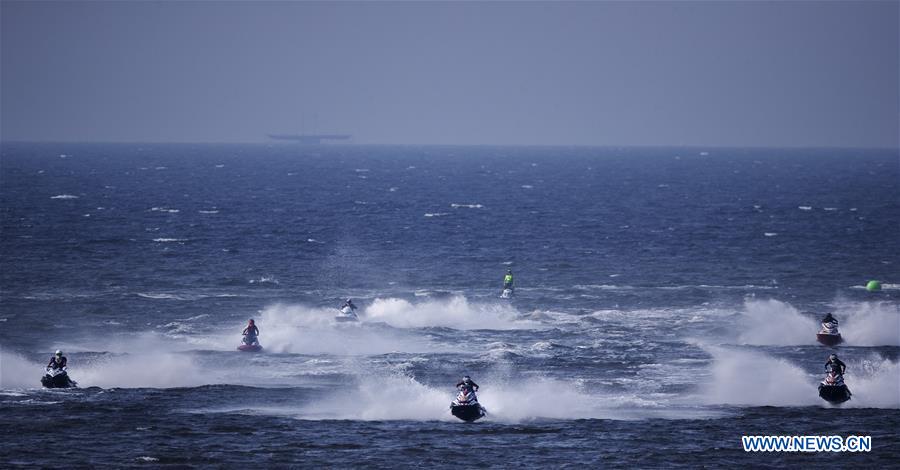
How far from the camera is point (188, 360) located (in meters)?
46.6

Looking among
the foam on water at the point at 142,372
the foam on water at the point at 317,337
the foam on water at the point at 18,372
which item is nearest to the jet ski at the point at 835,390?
the foam on water at the point at 317,337

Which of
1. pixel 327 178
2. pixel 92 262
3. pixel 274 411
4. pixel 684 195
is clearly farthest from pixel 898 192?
pixel 274 411

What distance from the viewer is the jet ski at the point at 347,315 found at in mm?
55750

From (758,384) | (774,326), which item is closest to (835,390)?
(758,384)

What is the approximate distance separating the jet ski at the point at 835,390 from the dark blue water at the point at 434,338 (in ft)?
1.28

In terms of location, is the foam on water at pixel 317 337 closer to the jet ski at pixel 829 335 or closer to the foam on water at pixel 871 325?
the jet ski at pixel 829 335

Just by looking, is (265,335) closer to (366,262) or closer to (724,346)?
(724,346)

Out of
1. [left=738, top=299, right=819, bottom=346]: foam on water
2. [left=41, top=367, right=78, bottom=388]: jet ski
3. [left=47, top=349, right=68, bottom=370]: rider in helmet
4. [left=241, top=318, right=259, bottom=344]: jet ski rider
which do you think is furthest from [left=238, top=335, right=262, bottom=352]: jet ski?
[left=738, top=299, right=819, bottom=346]: foam on water

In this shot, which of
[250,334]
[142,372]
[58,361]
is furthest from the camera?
[250,334]

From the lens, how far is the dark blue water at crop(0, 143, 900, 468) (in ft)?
118

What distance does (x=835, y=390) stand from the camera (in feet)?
132

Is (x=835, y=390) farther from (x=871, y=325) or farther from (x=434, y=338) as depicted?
(x=434, y=338)

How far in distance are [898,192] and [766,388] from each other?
125 m

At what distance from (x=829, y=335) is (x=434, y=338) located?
17213 millimetres
